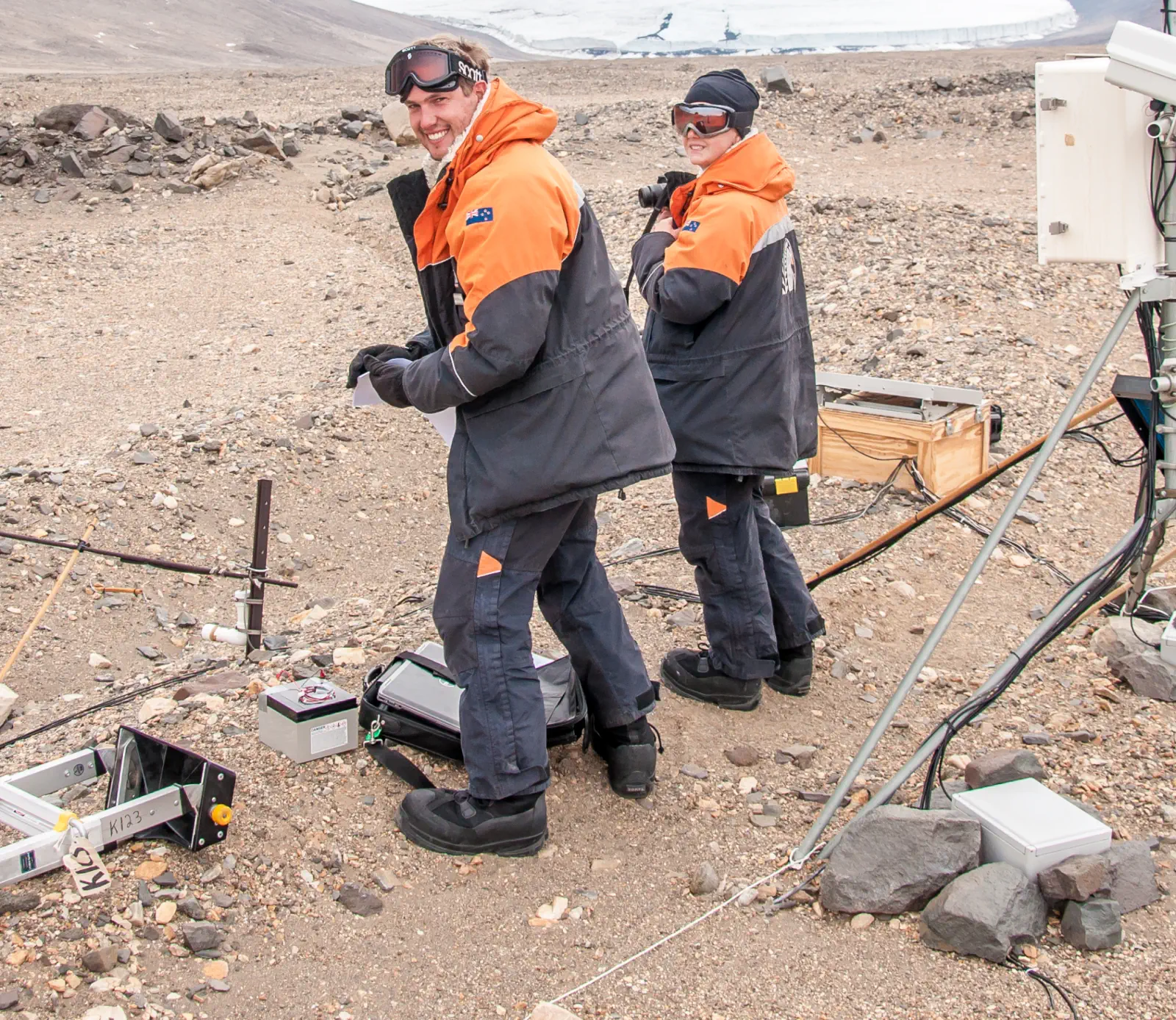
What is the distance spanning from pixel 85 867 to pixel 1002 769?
2.35 meters

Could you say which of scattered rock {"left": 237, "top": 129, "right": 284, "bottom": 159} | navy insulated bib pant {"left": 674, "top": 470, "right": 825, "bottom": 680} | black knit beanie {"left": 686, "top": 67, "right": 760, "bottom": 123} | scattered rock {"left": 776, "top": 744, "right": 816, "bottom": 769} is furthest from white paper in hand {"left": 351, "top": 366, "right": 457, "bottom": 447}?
scattered rock {"left": 237, "top": 129, "right": 284, "bottom": 159}

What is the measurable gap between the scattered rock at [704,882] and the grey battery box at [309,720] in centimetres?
108

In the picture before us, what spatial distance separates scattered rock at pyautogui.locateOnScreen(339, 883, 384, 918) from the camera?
3.05 meters

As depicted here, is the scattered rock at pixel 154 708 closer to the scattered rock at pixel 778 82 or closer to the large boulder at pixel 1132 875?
the large boulder at pixel 1132 875

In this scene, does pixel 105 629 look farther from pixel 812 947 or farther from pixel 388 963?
pixel 812 947

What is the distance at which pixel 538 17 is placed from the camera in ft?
119

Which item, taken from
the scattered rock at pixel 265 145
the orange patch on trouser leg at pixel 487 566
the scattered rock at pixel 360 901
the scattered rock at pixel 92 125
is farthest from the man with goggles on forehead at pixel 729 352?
the scattered rock at pixel 92 125

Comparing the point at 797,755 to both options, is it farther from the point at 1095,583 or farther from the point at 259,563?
the point at 259,563

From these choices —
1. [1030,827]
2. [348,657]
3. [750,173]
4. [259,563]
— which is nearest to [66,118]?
[259,563]

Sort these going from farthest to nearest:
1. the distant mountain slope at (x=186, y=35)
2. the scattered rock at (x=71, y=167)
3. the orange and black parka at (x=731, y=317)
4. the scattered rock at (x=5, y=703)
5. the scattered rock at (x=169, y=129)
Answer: the distant mountain slope at (x=186, y=35)
the scattered rock at (x=169, y=129)
the scattered rock at (x=71, y=167)
the scattered rock at (x=5, y=703)
the orange and black parka at (x=731, y=317)

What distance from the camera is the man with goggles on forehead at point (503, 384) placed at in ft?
9.18

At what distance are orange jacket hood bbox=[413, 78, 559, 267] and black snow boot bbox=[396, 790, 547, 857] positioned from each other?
4.58 feet

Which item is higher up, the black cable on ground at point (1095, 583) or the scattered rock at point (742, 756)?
the black cable on ground at point (1095, 583)

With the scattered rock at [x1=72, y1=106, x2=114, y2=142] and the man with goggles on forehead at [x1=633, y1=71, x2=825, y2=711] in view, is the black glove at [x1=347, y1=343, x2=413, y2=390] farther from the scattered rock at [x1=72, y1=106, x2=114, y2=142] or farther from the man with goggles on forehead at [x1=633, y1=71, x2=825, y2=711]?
the scattered rock at [x1=72, y1=106, x2=114, y2=142]
